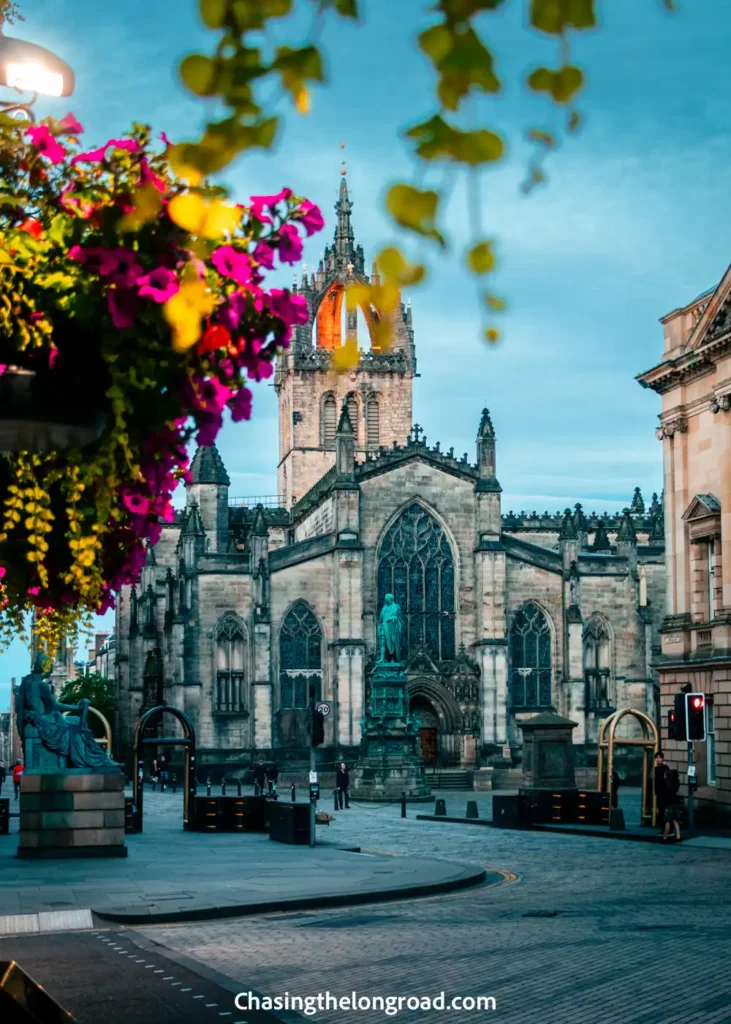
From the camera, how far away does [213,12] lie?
240 centimetres

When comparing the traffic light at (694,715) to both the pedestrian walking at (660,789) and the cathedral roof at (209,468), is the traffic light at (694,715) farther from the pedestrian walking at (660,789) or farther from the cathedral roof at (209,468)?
the cathedral roof at (209,468)

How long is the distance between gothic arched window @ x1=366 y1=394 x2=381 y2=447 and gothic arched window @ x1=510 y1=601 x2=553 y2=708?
21.7m

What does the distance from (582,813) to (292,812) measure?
871 cm

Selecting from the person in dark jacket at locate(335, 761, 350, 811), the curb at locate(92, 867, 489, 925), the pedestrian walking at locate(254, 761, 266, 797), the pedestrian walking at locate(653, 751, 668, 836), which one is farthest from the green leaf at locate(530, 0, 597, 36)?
the pedestrian walking at locate(254, 761, 266, 797)

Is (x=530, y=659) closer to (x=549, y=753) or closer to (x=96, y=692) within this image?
(x=549, y=753)

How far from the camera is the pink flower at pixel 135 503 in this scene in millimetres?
6750

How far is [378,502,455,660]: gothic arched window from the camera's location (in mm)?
65000

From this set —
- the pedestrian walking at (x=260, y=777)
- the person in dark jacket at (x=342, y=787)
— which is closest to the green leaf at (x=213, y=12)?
the person in dark jacket at (x=342, y=787)

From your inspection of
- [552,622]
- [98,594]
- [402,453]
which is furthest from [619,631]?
[98,594]

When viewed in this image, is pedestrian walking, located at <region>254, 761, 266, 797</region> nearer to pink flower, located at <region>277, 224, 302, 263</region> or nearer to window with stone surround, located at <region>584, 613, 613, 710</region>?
window with stone surround, located at <region>584, 613, 613, 710</region>

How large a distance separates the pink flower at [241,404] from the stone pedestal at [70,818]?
18493mm

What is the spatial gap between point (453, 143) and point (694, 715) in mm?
28612

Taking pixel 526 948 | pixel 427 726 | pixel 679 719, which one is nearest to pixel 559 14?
pixel 526 948

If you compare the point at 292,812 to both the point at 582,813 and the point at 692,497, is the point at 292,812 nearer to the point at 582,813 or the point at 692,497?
the point at 582,813
